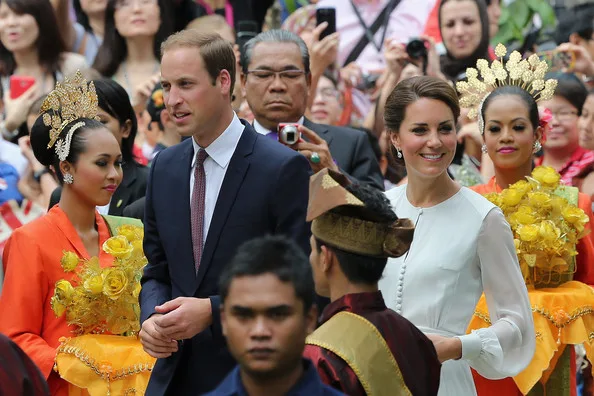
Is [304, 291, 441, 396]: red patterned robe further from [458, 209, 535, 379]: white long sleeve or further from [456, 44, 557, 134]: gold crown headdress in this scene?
[456, 44, 557, 134]: gold crown headdress

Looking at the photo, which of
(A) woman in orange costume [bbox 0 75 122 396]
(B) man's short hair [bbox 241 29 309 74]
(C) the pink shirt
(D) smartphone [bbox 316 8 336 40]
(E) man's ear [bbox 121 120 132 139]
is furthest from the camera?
(C) the pink shirt

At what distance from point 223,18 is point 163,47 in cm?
467

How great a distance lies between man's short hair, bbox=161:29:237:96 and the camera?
4.54 meters

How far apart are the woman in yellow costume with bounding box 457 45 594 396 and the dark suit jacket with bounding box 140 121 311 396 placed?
1642 millimetres

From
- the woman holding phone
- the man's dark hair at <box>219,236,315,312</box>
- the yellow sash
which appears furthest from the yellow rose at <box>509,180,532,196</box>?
the woman holding phone

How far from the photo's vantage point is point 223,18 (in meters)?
9.25

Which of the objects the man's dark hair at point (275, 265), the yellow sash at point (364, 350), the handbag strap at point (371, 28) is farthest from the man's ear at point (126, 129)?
the man's dark hair at point (275, 265)

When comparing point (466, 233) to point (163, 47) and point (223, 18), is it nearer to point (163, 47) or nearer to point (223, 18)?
point (163, 47)

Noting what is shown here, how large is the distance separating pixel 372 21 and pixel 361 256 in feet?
19.1

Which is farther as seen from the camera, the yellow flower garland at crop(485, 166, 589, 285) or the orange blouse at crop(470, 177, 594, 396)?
the yellow flower garland at crop(485, 166, 589, 285)

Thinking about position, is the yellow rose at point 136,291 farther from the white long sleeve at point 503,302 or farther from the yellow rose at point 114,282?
the white long sleeve at point 503,302

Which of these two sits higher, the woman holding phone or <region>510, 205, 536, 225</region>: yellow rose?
the woman holding phone

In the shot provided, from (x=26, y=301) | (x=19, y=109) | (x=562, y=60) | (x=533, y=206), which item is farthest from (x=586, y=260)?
(x=19, y=109)

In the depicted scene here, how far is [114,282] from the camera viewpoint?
5.26 meters
